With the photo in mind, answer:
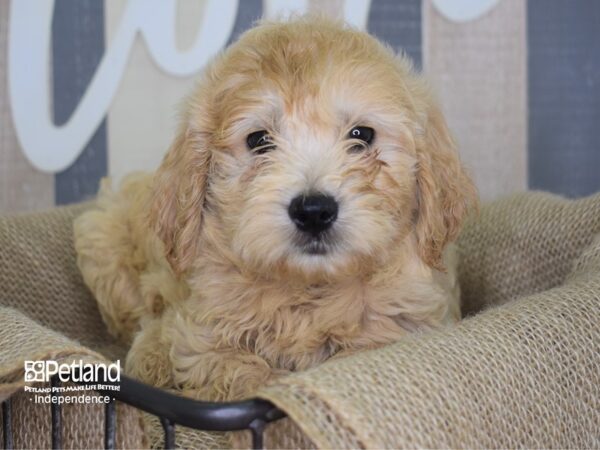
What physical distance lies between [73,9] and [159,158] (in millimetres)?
722

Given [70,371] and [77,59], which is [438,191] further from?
[77,59]

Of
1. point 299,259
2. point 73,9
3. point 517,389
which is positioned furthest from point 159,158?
point 517,389

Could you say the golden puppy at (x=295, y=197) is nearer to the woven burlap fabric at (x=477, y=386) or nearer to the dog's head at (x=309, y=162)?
the dog's head at (x=309, y=162)

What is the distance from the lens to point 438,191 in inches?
92.4

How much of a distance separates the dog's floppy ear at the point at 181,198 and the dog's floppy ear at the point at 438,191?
57 cm

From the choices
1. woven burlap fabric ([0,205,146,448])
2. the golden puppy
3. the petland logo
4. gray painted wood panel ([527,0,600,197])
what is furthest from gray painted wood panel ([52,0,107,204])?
the petland logo

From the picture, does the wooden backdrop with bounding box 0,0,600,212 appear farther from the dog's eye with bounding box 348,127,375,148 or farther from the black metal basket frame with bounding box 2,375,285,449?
the black metal basket frame with bounding box 2,375,285,449

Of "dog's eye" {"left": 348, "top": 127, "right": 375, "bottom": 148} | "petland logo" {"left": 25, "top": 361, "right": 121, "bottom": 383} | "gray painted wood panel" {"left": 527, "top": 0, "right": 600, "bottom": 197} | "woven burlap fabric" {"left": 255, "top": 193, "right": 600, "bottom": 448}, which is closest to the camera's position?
"woven burlap fabric" {"left": 255, "top": 193, "right": 600, "bottom": 448}

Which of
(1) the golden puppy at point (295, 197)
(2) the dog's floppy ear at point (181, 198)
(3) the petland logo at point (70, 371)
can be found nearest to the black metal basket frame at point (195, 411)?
(3) the petland logo at point (70, 371)

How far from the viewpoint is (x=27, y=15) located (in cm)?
376

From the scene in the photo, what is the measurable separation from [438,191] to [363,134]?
0.84 feet

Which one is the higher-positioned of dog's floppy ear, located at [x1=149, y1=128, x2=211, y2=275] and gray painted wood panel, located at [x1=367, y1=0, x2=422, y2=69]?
gray painted wood panel, located at [x1=367, y1=0, x2=422, y2=69]

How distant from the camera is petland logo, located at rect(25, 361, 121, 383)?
5.79ft

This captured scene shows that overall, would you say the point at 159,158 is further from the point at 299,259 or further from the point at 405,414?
the point at 405,414
